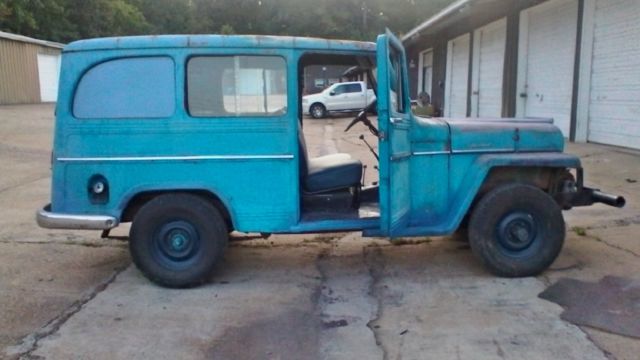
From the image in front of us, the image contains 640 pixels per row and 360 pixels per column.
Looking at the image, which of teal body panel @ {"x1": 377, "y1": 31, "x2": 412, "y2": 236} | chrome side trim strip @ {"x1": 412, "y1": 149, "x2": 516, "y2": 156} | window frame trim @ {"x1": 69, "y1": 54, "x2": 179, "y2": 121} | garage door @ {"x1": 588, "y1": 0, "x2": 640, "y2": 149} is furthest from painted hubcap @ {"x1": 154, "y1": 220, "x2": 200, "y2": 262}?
garage door @ {"x1": 588, "y1": 0, "x2": 640, "y2": 149}

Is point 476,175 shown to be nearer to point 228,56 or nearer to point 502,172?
point 502,172

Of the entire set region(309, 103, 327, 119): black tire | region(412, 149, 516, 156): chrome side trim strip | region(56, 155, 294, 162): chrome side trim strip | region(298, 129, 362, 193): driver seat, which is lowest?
region(298, 129, 362, 193): driver seat

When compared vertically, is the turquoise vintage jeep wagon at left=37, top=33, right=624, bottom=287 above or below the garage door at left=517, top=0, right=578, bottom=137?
below

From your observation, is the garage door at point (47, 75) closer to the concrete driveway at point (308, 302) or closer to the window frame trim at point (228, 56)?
the concrete driveway at point (308, 302)

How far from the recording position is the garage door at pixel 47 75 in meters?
30.4

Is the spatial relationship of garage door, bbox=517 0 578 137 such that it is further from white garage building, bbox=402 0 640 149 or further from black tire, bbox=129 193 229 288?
black tire, bbox=129 193 229 288

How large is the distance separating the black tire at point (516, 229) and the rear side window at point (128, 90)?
2.78 metres

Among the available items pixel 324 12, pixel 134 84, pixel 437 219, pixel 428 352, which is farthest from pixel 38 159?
pixel 324 12

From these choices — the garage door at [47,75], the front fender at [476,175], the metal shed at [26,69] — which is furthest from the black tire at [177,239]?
the garage door at [47,75]

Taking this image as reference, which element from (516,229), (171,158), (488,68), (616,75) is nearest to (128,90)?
(171,158)

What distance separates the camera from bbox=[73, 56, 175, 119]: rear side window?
488cm

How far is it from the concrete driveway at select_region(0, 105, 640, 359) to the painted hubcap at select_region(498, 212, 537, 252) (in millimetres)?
312

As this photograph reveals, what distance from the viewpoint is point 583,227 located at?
6832 mm

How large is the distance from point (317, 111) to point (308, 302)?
87.9 ft
